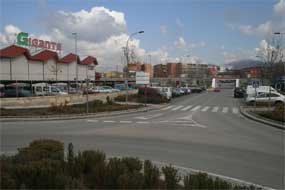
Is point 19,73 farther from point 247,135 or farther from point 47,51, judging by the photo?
point 247,135

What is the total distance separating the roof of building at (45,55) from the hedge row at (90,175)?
228 feet

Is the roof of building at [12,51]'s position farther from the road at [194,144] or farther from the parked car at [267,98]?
the road at [194,144]

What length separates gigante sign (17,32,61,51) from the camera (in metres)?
64.7

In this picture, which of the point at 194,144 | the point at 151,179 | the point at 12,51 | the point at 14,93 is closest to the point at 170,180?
the point at 151,179

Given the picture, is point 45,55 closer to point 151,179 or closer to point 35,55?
point 35,55

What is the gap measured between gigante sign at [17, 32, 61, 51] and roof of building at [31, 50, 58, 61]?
9.10 ft

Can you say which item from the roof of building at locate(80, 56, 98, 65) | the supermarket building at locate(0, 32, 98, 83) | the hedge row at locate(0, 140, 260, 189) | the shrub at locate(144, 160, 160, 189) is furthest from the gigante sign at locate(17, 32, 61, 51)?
the shrub at locate(144, 160, 160, 189)

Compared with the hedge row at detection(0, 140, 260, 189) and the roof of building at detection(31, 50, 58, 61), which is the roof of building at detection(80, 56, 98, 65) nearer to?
the roof of building at detection(31, 50, 58, 61)

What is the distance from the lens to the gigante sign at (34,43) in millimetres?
64688

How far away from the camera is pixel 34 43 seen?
224 feet

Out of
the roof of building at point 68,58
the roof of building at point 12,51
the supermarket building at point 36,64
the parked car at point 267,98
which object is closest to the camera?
the parked car at point 267,98

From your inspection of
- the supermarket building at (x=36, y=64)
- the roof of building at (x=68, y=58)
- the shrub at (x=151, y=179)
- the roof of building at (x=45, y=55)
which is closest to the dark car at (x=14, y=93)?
the supermarket building at (x=36, y=64)

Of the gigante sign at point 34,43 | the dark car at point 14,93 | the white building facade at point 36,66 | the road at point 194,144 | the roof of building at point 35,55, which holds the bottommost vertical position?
the road at point 194,144

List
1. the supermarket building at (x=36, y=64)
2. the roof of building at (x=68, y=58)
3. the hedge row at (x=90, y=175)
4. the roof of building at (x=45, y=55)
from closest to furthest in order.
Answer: the hedge row at (x=90, y=175)
the supermarket building at (x=36, y=64)
the roof of building at (x=45, y=55)
the roof of building at (x=68, y=58)
